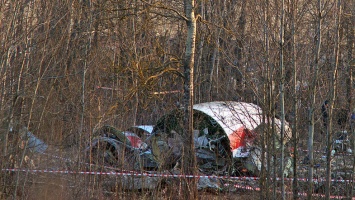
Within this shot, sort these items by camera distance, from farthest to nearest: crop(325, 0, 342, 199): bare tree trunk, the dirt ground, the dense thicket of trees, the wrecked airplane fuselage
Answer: the wrecked airplane fuselage < the dirt ground < the dense thicket of trees < crop(325, 0, 342, 199): bare tree trunk

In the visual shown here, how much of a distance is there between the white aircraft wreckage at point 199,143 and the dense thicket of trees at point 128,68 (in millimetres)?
334

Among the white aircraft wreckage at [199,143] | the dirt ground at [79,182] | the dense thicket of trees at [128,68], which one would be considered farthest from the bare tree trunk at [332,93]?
the dirt ground at [79,182]

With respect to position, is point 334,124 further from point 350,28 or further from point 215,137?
point 215,137

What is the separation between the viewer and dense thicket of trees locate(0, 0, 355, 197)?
7336 mm

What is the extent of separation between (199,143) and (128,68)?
→ 2.91 meters

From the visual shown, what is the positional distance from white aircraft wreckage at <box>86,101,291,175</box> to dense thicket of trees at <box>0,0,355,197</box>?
334 millimetres

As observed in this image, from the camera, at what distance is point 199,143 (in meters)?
12.2

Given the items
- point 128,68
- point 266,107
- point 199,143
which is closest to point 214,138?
point 199,143

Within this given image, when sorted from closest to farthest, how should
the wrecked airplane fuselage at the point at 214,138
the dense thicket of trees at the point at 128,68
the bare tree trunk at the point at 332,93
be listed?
the bare tree trunk at the point at 332,93
the dense thicket of trees at the point at 128,68
the wrecked airplane fuselage at the point at 214,138

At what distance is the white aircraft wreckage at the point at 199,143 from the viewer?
8742 millimetres

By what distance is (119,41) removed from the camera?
40.7 ft

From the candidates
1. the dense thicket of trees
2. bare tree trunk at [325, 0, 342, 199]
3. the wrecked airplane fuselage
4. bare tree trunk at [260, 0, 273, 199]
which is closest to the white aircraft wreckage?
the wrecked airplane fuselage

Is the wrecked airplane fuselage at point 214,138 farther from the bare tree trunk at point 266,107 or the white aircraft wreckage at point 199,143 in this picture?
the bare tree trunk at point 266,107

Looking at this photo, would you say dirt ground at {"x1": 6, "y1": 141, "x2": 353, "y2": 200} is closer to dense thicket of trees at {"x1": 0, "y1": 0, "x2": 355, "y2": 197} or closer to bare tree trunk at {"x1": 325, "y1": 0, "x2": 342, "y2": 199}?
dense thicket of trees at {"x1": 0, "y1": 0, "x2": 355, "y2": 197}
